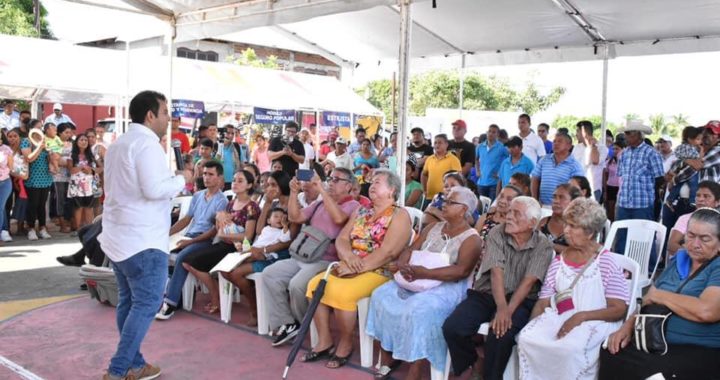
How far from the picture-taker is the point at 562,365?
3115mm

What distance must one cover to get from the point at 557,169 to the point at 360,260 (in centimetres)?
279

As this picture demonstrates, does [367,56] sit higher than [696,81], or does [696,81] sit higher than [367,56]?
[696,81]

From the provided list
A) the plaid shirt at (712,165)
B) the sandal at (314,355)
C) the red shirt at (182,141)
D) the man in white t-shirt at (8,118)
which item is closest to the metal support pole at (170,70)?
the red shirt at (182,141)

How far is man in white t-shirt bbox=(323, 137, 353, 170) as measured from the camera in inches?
376

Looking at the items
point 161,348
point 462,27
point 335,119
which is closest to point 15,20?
point 335,119

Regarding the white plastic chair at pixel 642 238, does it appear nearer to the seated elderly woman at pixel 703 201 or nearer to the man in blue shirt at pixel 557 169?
the seated elderly woman at pixel 703 201

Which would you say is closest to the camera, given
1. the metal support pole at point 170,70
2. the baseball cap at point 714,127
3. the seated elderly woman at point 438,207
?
the seated elderly woman at point 438,207

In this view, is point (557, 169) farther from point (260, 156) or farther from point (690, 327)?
point (260, 156)

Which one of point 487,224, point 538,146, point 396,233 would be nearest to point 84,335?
point 396,233

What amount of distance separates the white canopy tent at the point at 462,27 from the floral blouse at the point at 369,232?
5.65ft

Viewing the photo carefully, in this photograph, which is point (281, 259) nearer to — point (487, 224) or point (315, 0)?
point (487, 224)

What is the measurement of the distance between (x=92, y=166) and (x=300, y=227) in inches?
222

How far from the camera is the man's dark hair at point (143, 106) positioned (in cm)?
348

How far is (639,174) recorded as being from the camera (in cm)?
624
